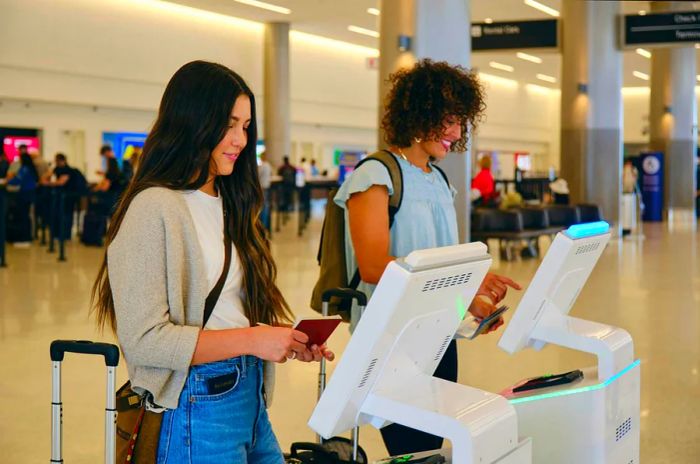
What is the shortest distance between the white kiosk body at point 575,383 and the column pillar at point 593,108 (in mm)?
16680

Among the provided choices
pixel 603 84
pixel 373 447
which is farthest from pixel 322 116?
pixel 373 447

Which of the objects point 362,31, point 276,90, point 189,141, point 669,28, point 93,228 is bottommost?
point 93,228

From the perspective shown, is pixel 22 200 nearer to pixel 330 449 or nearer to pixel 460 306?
pixel 330 449

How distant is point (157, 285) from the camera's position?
6.91ft

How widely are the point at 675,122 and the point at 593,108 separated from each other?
940cm

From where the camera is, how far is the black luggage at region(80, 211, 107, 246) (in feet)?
52.1

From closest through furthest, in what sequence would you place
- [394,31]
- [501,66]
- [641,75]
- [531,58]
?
1. [394,31]
2. [531,58]
3. [501,66]
4. [641,75]

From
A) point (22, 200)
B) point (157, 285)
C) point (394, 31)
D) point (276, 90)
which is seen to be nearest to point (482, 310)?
point (157, 285)

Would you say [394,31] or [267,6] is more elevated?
[267,6]

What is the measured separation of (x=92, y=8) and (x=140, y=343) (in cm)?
2342

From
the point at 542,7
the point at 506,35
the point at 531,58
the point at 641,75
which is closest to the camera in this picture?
the point at 506,35

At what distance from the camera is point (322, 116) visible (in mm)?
33031

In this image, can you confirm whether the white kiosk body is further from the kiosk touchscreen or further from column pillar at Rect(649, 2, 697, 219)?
column pillar at Rect(649, 2, 697, 219)

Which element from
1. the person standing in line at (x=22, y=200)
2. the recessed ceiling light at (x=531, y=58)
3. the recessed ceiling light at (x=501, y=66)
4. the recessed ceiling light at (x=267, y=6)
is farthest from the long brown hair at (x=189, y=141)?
the recessed ceiling light at (x=501, y=66)
